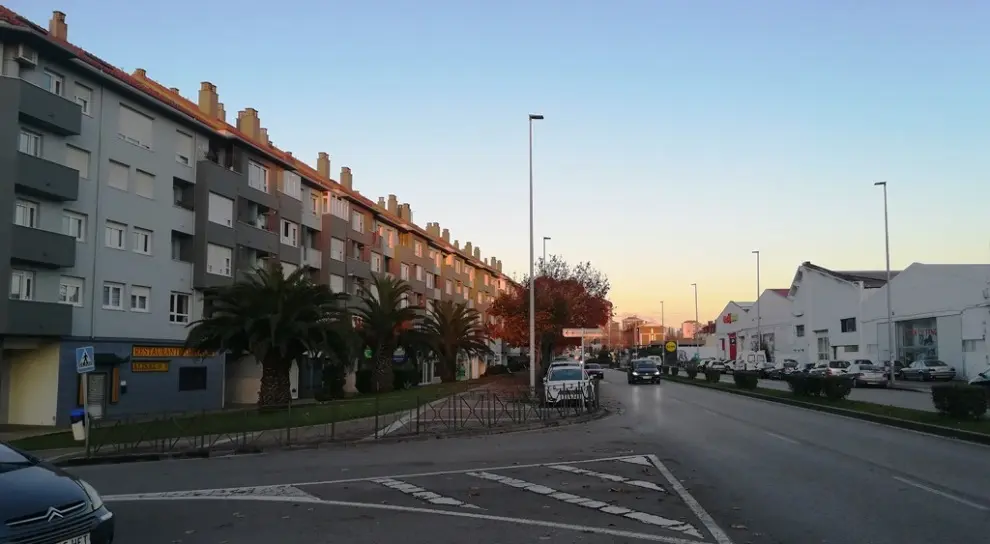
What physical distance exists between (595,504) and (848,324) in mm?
66388

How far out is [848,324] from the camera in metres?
69.4

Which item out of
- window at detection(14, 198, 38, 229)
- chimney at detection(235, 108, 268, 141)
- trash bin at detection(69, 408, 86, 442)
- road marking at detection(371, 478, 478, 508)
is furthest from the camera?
chimney at detection(235, 108, 268, 141)

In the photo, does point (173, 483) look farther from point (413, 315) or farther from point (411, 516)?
point (413, 315)

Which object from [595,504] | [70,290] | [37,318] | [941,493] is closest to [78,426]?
[37,318]

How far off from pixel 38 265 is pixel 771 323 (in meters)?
77.9

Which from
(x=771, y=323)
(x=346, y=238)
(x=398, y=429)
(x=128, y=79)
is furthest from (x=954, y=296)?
(x=128, y=79)

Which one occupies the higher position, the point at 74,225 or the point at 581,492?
the point at 74,225

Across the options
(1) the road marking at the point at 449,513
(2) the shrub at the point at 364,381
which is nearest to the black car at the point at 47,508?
(1) the road marking at the point at 449,513

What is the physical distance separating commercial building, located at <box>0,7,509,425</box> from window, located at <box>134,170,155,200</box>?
0.08 meters

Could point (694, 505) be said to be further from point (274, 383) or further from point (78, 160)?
point (78, 160)

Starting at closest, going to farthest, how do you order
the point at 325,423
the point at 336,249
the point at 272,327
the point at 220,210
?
the point at 325,423
the point at 272,327
the point at 220,210
the point at 336,249

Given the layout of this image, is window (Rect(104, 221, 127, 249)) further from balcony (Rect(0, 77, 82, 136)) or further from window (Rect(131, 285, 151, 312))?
balcony (Rect(0, 77, 82, 136))

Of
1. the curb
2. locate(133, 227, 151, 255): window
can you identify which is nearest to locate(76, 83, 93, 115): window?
locate(133, 227, 151, 255): window

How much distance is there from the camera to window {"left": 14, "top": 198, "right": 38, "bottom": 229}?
95.2ft
